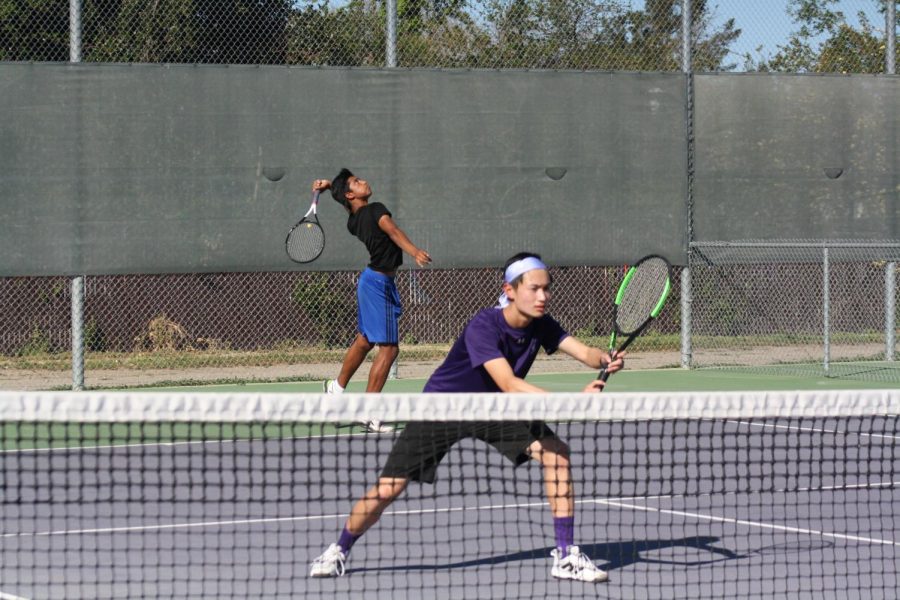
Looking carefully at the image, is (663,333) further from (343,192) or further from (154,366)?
(343,192)

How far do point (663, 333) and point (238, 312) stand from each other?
441cm

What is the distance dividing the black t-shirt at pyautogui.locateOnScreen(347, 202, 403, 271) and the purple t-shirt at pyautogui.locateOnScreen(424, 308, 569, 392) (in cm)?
352

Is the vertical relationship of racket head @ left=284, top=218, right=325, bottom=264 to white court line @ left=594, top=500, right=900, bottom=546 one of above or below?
above

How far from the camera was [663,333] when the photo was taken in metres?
14.5

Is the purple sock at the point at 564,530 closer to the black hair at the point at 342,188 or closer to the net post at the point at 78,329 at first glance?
the black hair at the point at 342,188

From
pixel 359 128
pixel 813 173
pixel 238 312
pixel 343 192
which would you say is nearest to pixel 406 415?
pixel 343 192

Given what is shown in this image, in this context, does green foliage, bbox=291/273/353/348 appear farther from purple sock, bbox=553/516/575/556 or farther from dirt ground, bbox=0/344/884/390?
purple sock, bbox=553/516/575/556

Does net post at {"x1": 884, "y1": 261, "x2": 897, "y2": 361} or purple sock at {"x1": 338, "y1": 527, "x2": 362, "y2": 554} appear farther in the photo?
net post at {"x1": 884, "y1": 261, "x2": 897, "y2": 361}

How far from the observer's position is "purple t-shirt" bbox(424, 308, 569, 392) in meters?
4.71

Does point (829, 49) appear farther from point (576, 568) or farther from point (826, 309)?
point (576, 568)

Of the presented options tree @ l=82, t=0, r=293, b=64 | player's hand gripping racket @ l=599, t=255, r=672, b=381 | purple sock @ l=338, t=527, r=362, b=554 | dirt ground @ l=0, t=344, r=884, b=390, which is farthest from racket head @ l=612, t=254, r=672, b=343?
dirt ground @ l=0, t=344, r=884, b=390

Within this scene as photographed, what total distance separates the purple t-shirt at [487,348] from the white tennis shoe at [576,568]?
601 mm

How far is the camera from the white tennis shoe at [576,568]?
460 centimetres

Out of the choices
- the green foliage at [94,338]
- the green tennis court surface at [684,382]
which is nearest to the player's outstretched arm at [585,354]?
the green tennis court surface at [684,382]
